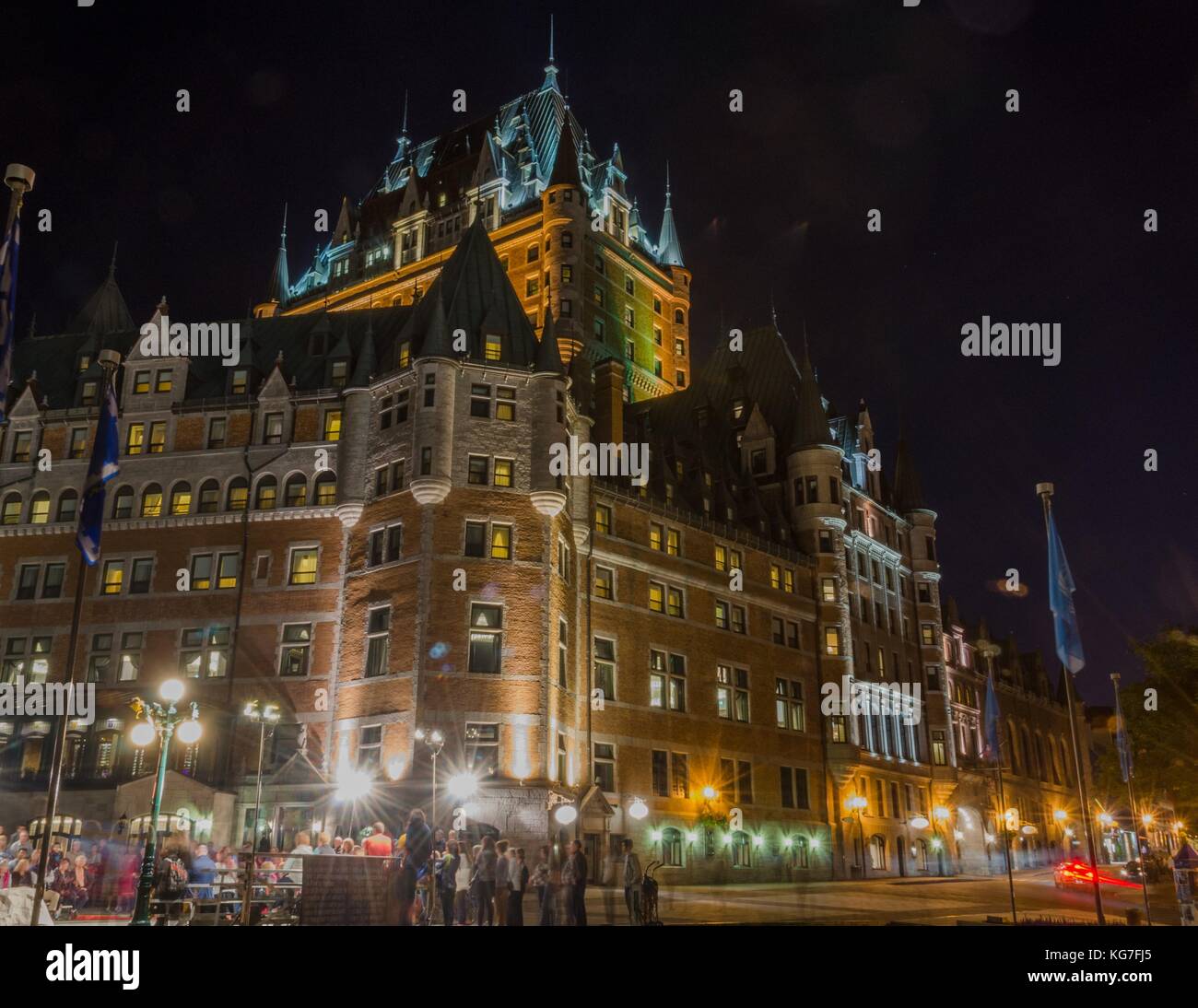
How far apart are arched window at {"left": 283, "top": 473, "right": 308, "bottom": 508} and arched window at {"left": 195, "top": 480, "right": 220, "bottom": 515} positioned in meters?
2.91

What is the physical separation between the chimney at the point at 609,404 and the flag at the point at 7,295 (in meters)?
33.8

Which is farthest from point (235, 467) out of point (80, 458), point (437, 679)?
point (437, 679)

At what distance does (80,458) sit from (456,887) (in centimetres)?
3130

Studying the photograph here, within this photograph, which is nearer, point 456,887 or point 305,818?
point 456,887

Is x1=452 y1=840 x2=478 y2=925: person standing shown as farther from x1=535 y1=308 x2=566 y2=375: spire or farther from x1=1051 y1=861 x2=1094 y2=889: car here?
x1=1051 y1=861 x2=1094 y2=889: car

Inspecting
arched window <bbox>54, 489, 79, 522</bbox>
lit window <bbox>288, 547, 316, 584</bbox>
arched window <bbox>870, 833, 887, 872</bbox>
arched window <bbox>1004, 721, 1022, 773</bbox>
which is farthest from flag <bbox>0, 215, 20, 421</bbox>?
arched window <bbox>1004, 721, 1022, 773</bbox>

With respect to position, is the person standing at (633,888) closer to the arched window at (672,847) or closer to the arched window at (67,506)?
the arched window at (672,847)

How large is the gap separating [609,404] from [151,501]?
2095cm

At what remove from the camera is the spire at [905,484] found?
7512cm

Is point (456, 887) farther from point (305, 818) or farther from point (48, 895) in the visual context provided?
point (305, 818)

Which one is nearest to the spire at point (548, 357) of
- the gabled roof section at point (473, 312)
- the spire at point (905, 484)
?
the gabled roof section at point (473, 312)

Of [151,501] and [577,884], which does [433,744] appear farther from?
[151,501]

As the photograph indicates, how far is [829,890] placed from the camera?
4516cm

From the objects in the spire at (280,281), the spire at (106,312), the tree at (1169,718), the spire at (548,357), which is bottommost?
the tree at (1169,718)
